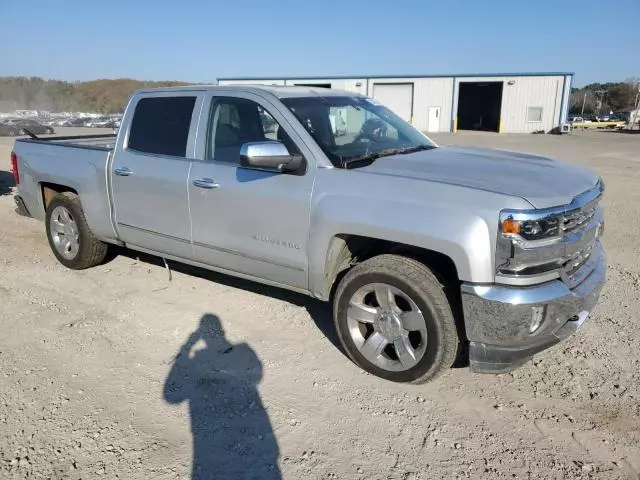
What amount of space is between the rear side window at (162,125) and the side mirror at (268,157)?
43.7 inches

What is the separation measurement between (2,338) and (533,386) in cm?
397

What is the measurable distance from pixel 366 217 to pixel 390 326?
2.42 feet

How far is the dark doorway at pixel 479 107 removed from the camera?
45.6m

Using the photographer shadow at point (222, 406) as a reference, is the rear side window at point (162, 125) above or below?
above

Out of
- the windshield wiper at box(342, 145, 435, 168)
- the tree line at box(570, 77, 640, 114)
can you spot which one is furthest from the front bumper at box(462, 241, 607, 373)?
the tree line at box(570, 77, 640, 114)

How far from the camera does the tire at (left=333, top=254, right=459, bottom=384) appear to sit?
316 centimetres

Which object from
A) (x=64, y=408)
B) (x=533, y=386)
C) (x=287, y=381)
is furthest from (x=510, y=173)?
(x=64, y=408)

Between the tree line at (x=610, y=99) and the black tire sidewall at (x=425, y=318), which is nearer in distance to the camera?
the black tire sidewall at (x=425, y=318)

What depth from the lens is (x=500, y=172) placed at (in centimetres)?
334

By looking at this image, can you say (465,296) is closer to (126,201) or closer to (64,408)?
(64,408)

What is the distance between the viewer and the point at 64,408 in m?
3.18

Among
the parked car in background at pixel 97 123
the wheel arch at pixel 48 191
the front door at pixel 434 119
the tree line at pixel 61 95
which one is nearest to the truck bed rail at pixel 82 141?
the wheel arch at pixel 48 191

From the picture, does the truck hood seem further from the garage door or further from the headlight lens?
the garage door

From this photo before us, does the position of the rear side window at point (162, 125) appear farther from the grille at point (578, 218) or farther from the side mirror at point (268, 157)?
the grille at point (578, 218)
